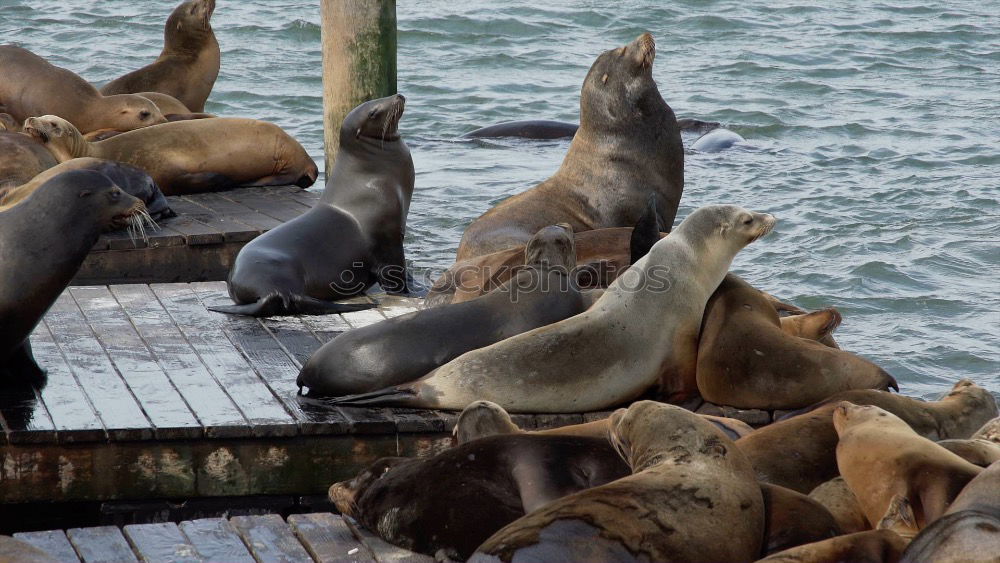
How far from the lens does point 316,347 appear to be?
16.9 ft

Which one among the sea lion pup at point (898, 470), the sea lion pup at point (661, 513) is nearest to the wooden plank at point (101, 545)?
the sea lion pup at point (661, 513)

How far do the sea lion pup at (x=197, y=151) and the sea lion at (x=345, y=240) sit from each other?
5.74 feet

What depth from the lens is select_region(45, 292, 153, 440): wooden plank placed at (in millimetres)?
4211

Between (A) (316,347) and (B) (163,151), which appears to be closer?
(A) (316,347)

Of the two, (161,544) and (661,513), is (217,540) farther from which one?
(661,513)

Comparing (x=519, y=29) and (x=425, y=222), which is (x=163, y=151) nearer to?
(x=425, y=222)

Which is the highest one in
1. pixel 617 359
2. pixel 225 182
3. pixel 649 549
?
pixel 649 549

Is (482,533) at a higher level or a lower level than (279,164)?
higher

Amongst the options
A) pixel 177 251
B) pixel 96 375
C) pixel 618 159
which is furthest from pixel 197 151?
pixel 96 375

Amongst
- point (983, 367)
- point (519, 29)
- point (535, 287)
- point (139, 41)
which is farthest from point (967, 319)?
point (139, 41)

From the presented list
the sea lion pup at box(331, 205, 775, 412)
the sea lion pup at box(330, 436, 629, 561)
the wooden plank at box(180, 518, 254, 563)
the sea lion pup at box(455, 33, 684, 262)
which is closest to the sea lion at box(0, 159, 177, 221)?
the sea lion pup at box(455, 33, 684, 262)

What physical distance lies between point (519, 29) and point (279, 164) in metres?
11.1

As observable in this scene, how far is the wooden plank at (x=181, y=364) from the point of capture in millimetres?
4289

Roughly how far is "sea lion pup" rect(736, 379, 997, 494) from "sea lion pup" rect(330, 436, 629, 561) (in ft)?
1.69
